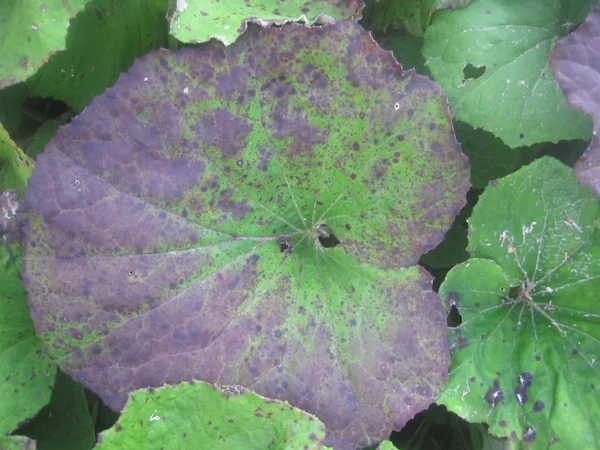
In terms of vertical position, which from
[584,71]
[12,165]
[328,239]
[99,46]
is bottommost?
[328,239]

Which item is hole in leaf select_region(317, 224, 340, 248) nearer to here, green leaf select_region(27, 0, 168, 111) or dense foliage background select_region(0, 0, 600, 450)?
dense foliage background select_region(0, 0, 600, 450)

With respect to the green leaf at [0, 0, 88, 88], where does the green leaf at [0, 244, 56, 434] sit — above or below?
below

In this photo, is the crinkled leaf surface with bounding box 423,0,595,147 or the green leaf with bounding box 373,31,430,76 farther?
the green leaf with bounding box 373,31,430,76

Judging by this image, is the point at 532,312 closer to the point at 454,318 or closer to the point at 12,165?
the point at 454,318

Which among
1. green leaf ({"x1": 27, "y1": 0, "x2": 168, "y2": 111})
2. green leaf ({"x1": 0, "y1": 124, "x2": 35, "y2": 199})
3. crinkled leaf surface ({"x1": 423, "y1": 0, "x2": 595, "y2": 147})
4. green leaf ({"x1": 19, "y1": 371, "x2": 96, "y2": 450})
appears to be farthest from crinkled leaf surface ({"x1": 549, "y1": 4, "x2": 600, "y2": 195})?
green leaf ({"x1": 19, "y1": 371, "x2": 96, "y2": 450})

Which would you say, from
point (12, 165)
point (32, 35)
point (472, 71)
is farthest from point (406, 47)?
point (12, 165)

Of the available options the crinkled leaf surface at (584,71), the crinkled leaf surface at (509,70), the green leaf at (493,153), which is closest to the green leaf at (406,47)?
the crinkled leaf surface at (509,70)
